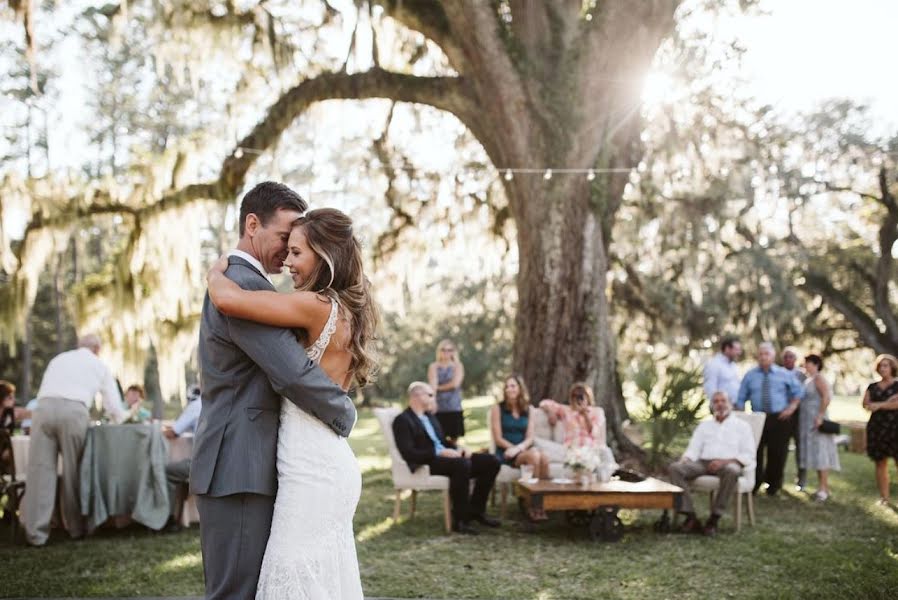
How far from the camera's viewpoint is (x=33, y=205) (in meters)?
10.6

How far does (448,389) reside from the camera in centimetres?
994

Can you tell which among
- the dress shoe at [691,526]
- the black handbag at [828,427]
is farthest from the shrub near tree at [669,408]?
the dress shoe at [691,526]

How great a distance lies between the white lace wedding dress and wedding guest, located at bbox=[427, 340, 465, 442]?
7.14 meters

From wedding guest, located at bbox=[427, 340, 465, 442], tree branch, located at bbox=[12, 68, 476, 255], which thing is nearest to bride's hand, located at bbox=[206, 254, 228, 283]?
wedding guest, located at bbox=[427, 340, 465, 442]

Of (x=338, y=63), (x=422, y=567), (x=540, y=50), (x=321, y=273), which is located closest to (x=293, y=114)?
(x=338, y=63)

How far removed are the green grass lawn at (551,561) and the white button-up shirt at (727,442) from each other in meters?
0.61

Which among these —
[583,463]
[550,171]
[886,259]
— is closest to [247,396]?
[583,463]

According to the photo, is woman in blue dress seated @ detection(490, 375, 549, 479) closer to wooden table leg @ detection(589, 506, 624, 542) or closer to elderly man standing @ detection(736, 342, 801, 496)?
wooden table leg @ detection(589, 506, 624, 542)

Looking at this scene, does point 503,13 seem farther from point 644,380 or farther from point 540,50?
point 644,380

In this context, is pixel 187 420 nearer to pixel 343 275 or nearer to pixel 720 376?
pixel 343 275

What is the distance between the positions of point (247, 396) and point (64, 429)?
4.98 m

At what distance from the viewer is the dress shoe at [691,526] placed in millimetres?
7340

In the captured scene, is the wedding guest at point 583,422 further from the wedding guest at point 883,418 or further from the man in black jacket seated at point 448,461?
the wedding guest at point 883,418

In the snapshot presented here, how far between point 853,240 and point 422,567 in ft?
56.4
